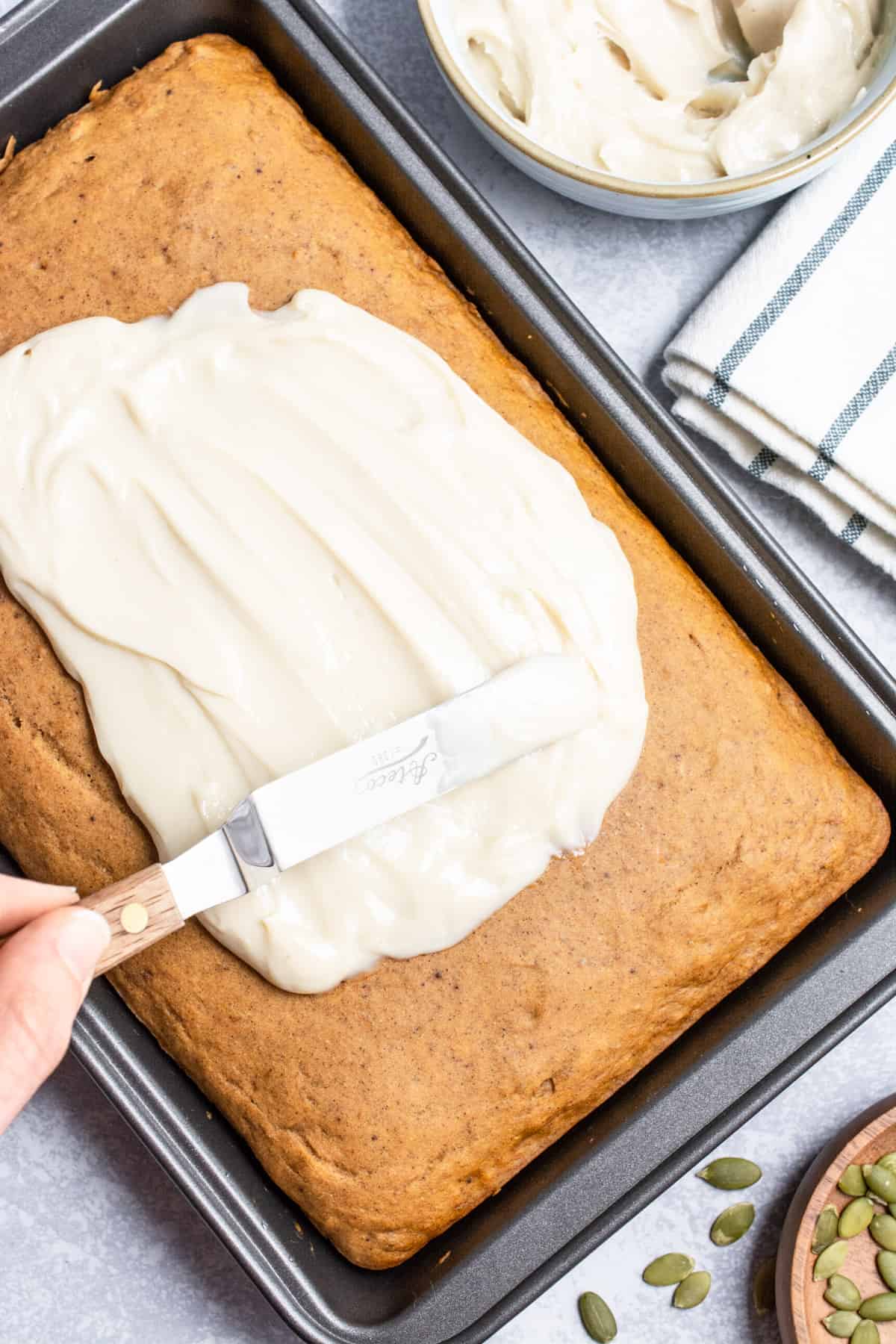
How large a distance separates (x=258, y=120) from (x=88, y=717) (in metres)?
0.78

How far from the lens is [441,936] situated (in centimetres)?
132

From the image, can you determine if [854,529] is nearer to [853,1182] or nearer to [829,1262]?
[853,1182]

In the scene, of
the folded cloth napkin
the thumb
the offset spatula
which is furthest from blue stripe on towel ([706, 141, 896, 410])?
the thumb

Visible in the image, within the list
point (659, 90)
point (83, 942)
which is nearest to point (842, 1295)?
point (83, 942)

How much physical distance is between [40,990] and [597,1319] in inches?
40.2

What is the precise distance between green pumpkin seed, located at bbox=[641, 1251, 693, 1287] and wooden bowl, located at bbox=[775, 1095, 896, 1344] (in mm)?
129

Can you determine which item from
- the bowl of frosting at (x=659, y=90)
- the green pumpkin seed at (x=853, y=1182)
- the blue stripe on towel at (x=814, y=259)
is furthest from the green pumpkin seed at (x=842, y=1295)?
the bowl of frosting at (x=659, y=90)

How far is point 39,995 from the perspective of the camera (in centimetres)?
115

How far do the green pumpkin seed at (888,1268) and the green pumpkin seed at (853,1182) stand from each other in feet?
0.34

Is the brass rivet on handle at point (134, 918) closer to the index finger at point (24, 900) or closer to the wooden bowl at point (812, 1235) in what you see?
the index finger at point (24, 900)

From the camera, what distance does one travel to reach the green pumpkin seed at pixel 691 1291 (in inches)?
66.7

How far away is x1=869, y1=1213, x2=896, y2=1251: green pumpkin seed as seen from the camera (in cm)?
165

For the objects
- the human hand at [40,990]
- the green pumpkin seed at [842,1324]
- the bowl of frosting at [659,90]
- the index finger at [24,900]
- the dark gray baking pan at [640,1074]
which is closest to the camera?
the human hand at [40,990]

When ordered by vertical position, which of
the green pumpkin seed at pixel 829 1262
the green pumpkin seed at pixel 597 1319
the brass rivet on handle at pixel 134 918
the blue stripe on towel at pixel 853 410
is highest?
the brass rivet on handle at pixel 134 918
